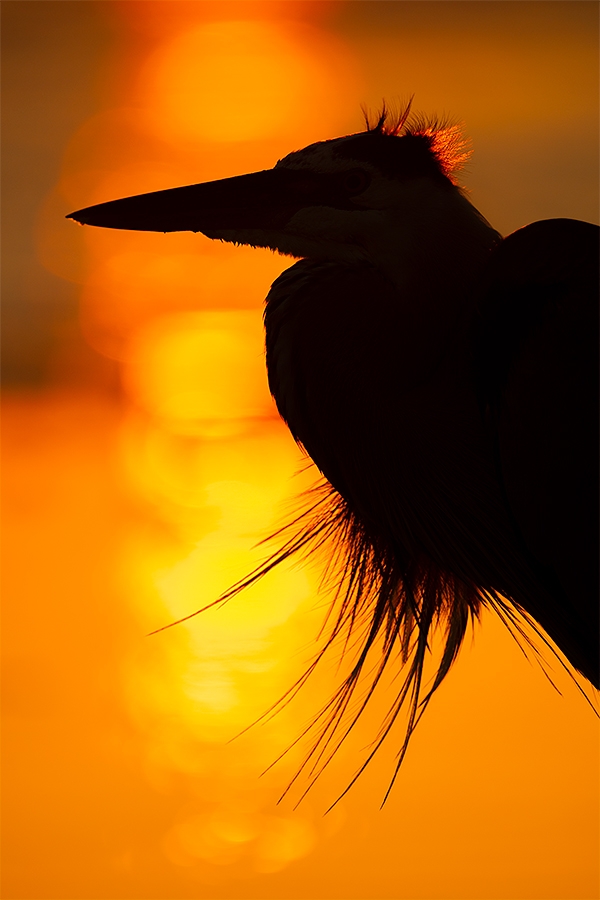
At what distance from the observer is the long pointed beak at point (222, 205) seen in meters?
1.88

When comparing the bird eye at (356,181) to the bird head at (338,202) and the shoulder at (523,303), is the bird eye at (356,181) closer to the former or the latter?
the bird head at (338,202)

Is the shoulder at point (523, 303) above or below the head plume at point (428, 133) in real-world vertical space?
below

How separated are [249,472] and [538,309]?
308 cm

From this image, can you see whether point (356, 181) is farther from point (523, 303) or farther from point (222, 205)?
point (523, 303)

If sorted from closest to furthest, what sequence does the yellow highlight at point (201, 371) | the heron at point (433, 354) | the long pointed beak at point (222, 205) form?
the heron at point (433, 354)
the long pointed beak at point (222, 205)
the yellow highlight at point (201, 371)

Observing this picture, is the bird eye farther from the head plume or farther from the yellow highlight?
the yellow highlight

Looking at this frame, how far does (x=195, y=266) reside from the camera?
6781 mm

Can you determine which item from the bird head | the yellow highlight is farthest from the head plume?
the yellow highlight

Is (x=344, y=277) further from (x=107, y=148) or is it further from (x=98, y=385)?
(x=107, y=148)

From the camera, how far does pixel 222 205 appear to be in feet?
6.23

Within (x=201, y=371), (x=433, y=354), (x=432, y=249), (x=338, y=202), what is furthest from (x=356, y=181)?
(x=201, y=371)

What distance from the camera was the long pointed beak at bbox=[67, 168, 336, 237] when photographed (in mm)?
1883

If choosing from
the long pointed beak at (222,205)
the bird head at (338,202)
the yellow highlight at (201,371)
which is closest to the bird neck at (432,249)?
the bird head at (338,202)

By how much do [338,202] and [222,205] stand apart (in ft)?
0.62
